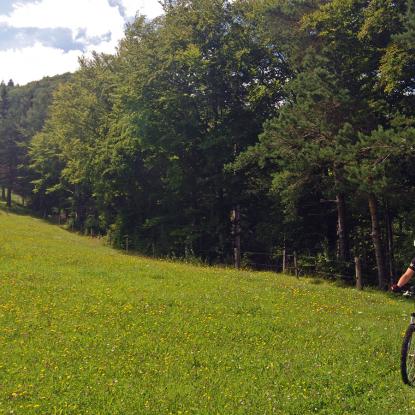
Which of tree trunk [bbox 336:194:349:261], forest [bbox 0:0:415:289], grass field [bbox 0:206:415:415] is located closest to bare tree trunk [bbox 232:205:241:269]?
forest [bbox 0:0:415:289]

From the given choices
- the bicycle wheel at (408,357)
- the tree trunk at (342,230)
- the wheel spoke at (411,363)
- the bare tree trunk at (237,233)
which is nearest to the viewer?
the bicycle wheel at (408,357)

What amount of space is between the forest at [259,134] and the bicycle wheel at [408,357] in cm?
1149

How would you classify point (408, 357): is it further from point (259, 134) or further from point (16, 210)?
point (16, 210)

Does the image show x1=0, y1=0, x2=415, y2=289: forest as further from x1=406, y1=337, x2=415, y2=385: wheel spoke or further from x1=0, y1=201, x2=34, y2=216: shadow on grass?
x1=0, y1=201, x2=34, y2=216: shadow on grass

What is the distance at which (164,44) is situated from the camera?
36.7 metres

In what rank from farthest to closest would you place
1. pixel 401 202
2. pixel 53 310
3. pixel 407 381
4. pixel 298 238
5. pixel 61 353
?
pixel 298 238 → pixel 401 202 → pixel 53 310 → pixel 61 353 → pixel 407 381

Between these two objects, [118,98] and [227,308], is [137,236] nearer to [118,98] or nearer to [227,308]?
[118,98]

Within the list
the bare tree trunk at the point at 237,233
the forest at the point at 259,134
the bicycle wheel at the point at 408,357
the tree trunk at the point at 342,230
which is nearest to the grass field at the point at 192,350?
the bicycle wheel at the point at 408,357

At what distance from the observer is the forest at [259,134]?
2178 cm

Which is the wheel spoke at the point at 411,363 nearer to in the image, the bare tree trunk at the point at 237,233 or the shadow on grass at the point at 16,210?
the bare tree trunk at the point at 237,233

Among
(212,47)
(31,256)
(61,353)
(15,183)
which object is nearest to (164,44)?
(212,47)

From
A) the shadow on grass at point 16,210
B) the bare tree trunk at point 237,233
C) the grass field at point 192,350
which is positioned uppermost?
the shadow on grass at point 16,210

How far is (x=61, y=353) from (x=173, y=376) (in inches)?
102

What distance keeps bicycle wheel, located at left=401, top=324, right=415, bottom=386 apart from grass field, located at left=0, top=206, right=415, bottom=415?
0.86ft
